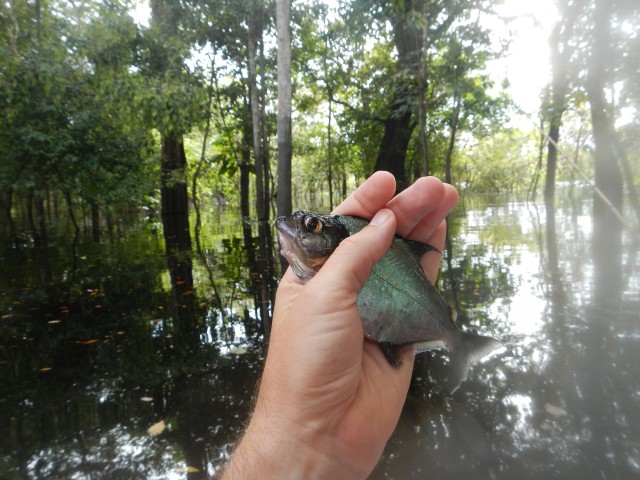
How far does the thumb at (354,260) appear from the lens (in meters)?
1.79

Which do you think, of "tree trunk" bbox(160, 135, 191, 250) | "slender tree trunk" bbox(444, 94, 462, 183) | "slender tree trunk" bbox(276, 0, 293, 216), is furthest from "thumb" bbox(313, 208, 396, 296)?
"tree trunk" bbox(160, 135, 191, 250)


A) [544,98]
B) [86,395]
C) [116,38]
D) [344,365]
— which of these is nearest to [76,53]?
[116,38]

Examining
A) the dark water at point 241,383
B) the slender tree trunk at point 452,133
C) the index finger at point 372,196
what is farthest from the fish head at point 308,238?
the slender tree trunk at point 452,133

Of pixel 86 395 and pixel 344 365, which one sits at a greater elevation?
pixel 344 365

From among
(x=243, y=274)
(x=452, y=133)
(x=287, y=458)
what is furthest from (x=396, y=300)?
Result: (x=452, y=133)

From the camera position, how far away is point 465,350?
1.98 metres

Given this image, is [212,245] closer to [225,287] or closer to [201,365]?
[225,287]

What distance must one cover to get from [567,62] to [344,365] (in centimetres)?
1152

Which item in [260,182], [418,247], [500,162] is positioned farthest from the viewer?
[500,162]

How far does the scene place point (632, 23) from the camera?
27.6 feet

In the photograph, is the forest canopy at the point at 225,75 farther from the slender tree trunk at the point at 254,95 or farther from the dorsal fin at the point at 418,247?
the dorsal fin at the point at 418,247

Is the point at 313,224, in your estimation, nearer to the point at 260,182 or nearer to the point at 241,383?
the point at 241,383

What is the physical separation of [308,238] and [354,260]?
0.85 ft

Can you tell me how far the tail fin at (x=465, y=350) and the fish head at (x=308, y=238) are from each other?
76 centimetres
